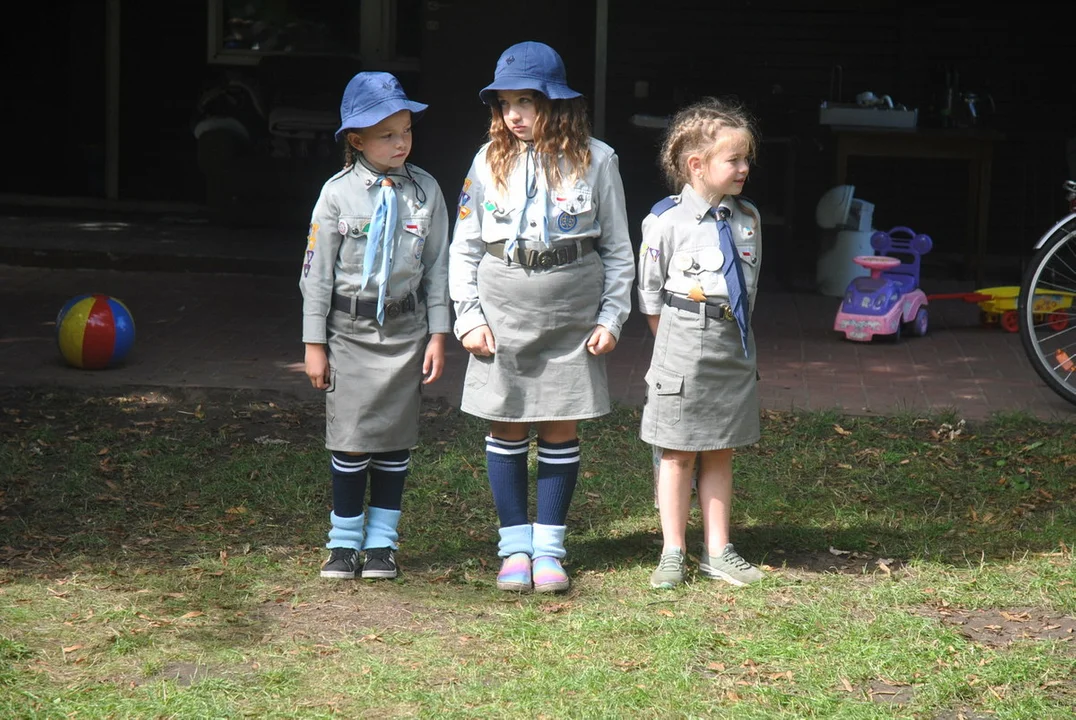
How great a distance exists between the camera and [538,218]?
3947mm

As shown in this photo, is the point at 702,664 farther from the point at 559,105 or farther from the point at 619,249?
the point at 559,105

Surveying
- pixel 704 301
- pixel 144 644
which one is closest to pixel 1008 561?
pixel 704 301

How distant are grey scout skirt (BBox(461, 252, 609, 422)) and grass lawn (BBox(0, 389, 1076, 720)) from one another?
0.57m

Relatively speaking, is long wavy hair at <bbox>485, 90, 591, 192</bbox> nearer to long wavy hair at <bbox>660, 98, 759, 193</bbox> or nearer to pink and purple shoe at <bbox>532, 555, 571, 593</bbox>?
long wavy hair at <bbox>660, 98, 759, 193</bbox>

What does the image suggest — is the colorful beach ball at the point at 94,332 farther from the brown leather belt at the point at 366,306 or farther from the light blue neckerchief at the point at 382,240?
the light blue neckerchief at the point at 382,240

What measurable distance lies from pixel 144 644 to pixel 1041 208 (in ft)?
27.0

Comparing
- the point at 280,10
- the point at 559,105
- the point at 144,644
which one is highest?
the point at 280,10

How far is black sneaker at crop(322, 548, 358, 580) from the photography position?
13.7 ft

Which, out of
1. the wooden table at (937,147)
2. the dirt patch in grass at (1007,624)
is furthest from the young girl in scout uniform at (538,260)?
the wooden table at (937,147)

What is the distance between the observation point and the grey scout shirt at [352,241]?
4.00 meters

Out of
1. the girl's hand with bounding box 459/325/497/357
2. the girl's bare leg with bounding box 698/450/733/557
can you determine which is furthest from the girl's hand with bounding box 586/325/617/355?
the girl's bare leg with bounding box 698/450/733/557

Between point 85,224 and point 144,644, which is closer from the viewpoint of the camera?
point 144,644

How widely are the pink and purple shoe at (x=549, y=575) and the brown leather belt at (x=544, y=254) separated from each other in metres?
0.90

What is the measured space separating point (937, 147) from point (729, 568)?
5484 mm
